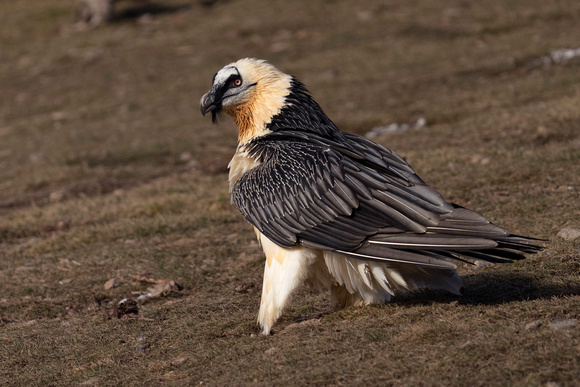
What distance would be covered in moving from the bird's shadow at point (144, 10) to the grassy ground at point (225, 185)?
202 mm

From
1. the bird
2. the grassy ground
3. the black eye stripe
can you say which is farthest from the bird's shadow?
the bird

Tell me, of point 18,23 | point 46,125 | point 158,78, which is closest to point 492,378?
point 46,125

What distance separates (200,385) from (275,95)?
264 centimetres

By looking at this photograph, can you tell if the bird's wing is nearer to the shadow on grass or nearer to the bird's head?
the bird's head

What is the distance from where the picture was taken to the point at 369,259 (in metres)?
5.39

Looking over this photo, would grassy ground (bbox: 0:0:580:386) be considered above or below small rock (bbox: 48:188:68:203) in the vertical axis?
above

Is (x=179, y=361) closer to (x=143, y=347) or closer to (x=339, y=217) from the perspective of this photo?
(x=143, y=347)

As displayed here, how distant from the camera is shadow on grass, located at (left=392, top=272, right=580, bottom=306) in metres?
5.70

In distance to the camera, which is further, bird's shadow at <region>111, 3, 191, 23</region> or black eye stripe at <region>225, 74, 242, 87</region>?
bird's shadow at <region>111, 3, 191, 23</region>

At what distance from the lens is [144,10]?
1026 inches

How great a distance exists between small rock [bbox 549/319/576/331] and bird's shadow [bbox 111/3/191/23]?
74.2 feet

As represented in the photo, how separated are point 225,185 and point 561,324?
6923 millimetres

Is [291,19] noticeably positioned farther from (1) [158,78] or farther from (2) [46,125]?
(2) [46,125]

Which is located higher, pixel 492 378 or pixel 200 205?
pixel 492 378
